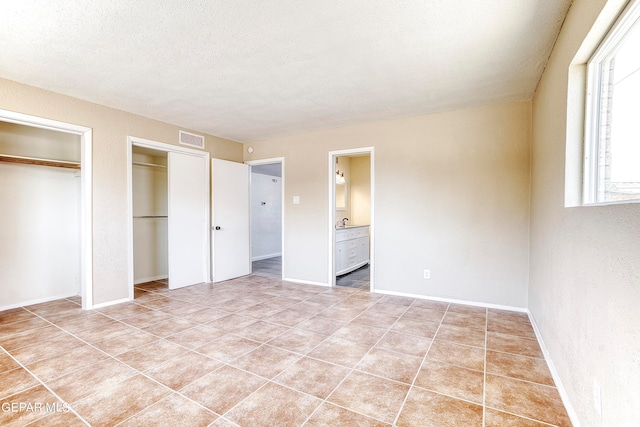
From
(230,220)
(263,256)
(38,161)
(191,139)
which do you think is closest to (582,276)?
(230,220)

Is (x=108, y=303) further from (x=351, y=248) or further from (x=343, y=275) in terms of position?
(x=351, y=248)

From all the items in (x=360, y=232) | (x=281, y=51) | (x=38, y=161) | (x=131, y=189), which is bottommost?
(x=360, y=232)

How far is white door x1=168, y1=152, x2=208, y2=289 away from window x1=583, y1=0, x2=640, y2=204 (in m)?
4.63

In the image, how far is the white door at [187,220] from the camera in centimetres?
445

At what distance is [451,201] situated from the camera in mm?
3779

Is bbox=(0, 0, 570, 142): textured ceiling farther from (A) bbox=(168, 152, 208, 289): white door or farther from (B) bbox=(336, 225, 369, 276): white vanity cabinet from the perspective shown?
(B) bbox=(336, 225, 369, 276): white vanity cabinet

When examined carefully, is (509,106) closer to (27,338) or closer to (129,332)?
(129,332)

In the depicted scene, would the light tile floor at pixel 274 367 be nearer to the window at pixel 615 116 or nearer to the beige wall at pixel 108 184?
the beige wall at pixel 108 184

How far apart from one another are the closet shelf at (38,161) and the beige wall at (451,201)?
3.45m

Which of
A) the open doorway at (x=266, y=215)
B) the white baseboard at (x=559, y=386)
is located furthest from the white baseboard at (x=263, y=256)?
the white baseboard at (x=559, y=386)

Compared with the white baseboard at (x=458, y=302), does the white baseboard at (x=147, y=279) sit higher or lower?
lower

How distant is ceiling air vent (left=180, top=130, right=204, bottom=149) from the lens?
4.54 m

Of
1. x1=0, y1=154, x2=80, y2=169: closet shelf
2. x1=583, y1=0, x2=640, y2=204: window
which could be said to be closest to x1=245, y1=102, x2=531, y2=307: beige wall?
x1=583, y1=0, x2=640, y2=204: window

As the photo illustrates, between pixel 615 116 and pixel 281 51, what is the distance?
2191 mm
